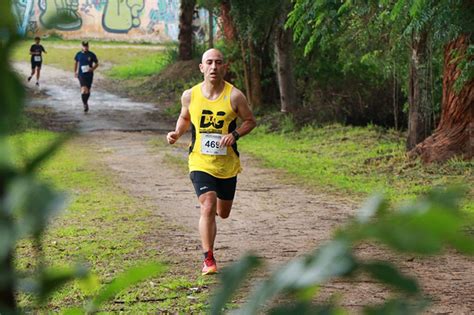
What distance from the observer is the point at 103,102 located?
96.5 feet

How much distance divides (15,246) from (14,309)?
64mm

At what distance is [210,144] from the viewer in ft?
27.4

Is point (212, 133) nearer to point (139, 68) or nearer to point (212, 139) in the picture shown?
point (212, 139)

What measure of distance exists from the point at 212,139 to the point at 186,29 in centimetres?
2343

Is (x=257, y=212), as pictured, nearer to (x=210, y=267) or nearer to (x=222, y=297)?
(x=210, y=267)

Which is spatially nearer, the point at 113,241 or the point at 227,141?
the point at 227,141

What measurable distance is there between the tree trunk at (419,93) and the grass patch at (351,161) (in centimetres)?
39

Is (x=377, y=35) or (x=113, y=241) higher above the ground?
(x=377, y=35)

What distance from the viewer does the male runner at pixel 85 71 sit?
2646cm

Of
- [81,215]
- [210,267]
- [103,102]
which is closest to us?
[210,267]

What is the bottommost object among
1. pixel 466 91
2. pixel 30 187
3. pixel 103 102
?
pixel 103 102

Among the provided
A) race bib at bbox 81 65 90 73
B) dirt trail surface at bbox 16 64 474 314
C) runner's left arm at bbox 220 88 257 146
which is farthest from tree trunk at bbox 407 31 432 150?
race bib at bbox 81 65 90 73

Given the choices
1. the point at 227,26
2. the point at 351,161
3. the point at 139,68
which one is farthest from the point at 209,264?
the point at 139,68

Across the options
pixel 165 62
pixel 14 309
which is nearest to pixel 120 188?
pixel 14 309
